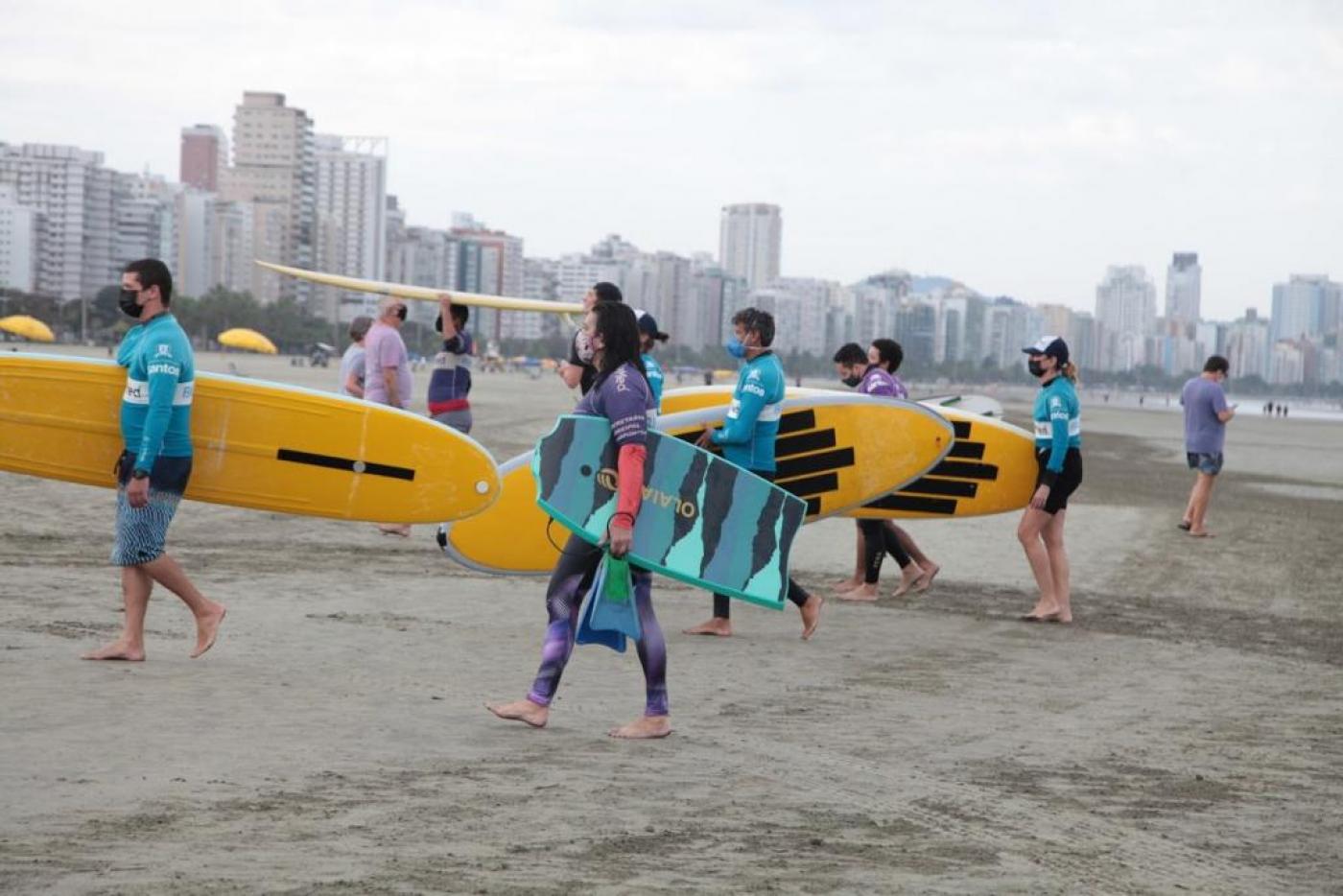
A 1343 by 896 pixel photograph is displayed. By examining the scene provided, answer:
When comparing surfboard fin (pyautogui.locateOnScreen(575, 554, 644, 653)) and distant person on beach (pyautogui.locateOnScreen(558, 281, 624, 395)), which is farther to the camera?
distant person on beach (pyautogui.locateOnScreen(558, 281, 624, 395))

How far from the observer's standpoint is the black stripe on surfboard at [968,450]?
11008 millimetres

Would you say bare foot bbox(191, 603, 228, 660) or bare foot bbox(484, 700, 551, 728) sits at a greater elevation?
bare foot bbox(191, 603, 228, 660)

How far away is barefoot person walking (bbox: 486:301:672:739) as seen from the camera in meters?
5.96

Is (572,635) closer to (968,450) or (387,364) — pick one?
(968,450)

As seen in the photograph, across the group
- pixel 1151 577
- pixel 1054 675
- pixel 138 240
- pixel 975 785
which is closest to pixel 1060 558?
pixel 1054 675

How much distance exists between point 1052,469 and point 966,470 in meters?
1.46

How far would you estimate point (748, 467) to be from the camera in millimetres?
8438

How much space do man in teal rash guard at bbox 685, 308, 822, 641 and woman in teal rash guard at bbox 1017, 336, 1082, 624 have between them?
1.84 m

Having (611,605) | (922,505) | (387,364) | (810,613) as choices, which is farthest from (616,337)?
(387,364)

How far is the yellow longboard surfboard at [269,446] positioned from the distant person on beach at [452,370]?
3.30 metres

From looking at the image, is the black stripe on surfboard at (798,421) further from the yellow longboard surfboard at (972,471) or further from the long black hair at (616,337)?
the long black hair at (616,337)

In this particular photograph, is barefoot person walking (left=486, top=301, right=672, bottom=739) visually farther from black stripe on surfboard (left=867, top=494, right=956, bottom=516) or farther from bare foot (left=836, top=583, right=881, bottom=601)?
black stripe on surfboard (left=867, top=494, right=956, bottom=516)

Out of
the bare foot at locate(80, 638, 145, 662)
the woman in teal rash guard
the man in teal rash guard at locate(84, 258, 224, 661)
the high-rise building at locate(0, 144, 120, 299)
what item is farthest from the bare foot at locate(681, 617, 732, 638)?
the high-rise building at locate(0, 144, 120, 299)

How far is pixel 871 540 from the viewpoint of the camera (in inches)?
416
